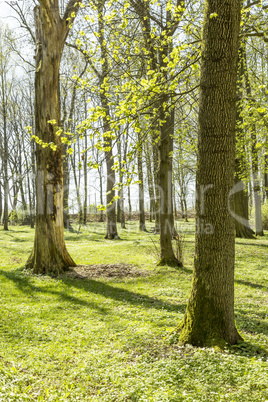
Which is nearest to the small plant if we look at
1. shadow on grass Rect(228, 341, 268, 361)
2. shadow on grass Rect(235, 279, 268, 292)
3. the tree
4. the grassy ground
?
the grassy ground

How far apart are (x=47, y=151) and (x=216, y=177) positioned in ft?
23.3

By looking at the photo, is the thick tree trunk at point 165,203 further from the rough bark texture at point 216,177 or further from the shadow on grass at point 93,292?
the rough bark texture at point 216,177

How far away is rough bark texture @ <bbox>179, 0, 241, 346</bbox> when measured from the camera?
14.7 ft

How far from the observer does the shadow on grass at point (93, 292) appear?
285 inches

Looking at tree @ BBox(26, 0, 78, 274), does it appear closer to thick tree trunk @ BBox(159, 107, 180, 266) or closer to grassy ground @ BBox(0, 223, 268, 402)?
grassy ground @ BBox(0, 223, 268, 402)

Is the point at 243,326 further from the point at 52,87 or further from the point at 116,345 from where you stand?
the point at 52,87

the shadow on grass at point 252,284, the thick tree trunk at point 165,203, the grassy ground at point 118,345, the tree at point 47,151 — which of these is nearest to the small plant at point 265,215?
the grassy ground at point 118,345

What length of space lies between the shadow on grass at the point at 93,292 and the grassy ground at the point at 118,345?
2 cm

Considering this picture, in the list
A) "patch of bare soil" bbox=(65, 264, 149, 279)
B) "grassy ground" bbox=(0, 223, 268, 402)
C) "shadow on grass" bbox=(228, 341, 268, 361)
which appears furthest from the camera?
"patch of bare soil" bbox=(65, 264, 149, 279)

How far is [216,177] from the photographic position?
456cm

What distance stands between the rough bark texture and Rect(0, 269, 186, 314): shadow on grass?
229 centimetres

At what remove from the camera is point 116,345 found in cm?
518

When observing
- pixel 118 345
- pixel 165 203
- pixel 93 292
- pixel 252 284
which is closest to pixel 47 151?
pixel 165 203

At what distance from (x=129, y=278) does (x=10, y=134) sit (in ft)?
97.8
